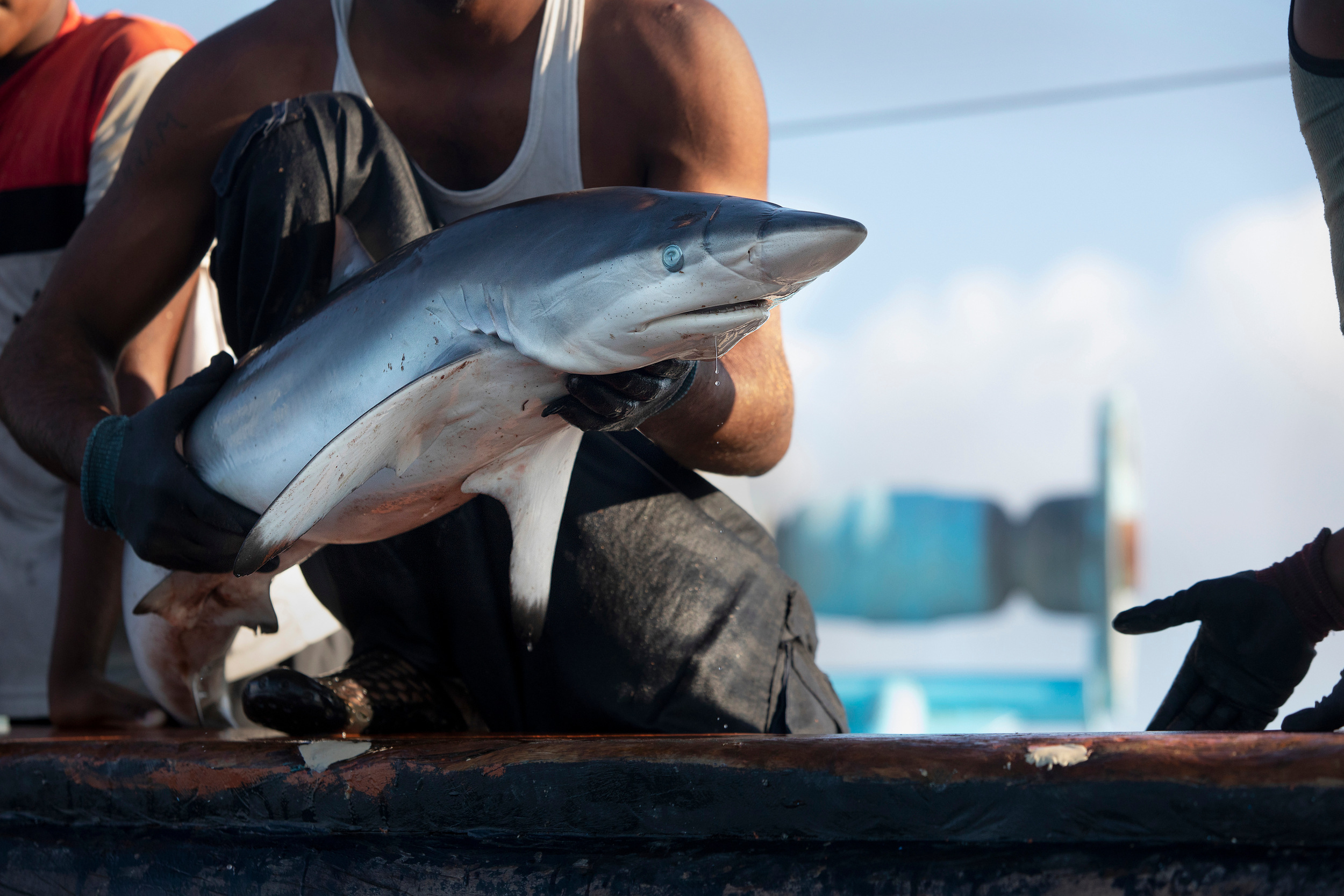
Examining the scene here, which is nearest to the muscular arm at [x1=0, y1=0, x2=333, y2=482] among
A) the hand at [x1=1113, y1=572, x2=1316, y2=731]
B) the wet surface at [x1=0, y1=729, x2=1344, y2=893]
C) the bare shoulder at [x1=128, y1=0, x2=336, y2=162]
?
the bare shoulder at [x1=128, y1=0, x2=336, y2=162]

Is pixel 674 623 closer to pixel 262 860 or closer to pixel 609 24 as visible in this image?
pixel 262 860

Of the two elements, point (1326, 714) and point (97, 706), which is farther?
point (97, 706)

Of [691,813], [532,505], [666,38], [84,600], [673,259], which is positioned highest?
[666,38]

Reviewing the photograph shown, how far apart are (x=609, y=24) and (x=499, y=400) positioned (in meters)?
0.94

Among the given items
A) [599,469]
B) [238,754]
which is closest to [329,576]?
[599,469]

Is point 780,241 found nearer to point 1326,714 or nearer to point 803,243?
point 803,243

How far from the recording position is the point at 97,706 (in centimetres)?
188

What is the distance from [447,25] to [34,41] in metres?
1.45

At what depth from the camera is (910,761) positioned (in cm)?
70

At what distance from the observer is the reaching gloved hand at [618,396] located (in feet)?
2.95

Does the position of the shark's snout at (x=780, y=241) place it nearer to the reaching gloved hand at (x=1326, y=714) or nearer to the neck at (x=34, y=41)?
the reaching gloved hand at (x=1326, y=714)

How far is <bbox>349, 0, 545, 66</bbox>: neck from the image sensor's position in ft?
5.21

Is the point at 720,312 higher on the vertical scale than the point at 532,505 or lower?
higher

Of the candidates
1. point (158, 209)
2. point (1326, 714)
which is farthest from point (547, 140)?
point (1326, 714)
